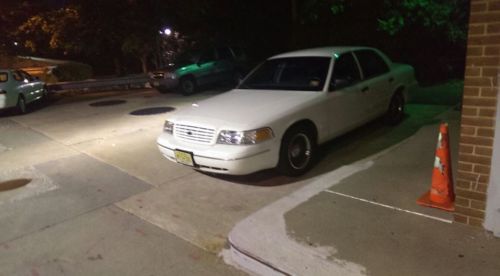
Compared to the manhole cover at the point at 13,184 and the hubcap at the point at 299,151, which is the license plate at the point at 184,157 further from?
the manhole cover at the point at 13,184

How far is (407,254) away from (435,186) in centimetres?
107

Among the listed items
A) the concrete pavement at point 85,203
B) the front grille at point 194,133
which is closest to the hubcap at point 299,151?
the front grille at point 194,133

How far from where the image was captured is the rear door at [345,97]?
577 cm

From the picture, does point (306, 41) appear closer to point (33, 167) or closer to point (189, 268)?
point (33, 167)

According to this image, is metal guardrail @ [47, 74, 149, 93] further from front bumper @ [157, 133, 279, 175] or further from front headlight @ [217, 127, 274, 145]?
front headlight @ [217, 127, 274, 145]

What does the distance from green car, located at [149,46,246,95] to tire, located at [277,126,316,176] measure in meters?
8.85

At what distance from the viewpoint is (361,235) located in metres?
3.65

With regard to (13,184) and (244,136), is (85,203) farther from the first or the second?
(244,136)

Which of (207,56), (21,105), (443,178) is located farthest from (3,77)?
(443,178)

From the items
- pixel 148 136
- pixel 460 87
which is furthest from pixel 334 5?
pixel 148 136

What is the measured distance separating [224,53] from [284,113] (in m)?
9.88

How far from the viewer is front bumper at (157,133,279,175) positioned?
4754mm

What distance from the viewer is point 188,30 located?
18.0 m

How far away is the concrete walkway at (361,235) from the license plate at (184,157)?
1.19m
